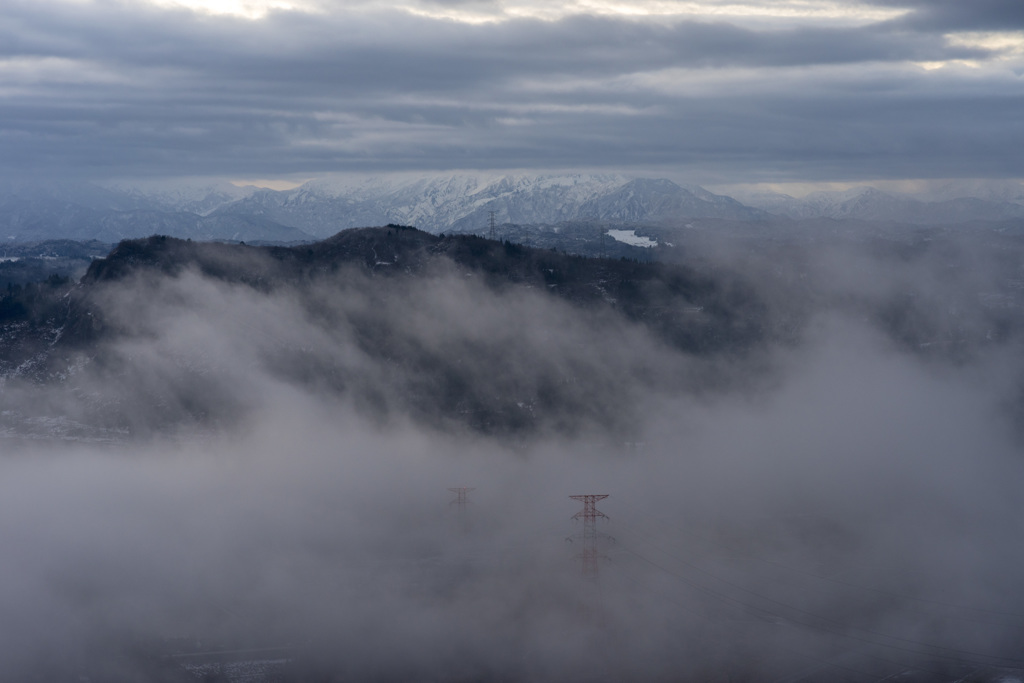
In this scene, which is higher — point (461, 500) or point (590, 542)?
point (461, 500)

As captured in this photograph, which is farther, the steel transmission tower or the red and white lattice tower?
the steel transmission tower

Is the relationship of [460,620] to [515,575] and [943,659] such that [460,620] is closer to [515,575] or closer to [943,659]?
[515,575]

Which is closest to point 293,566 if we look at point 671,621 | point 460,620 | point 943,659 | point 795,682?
point 460,620

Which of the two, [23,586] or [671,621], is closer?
[671,621]

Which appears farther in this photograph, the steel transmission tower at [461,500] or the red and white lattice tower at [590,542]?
the steel transmission tower at [461,500]

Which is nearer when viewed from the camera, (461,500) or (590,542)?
(590,542)

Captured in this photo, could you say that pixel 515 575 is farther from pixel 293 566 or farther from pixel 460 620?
pixel 293 566

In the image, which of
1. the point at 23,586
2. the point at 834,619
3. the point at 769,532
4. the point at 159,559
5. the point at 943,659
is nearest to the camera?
the point at 943,659

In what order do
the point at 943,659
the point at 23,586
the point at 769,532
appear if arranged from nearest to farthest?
the point at 943,659
the point at 23,586
the point at 769,532

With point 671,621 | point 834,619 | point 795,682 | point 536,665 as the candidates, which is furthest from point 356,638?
point 834,619
